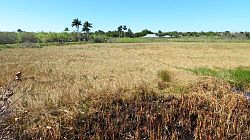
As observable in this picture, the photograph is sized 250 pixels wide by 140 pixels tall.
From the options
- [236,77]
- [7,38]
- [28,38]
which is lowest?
[236,77]

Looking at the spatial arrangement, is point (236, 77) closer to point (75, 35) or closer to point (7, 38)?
point (7, 38)

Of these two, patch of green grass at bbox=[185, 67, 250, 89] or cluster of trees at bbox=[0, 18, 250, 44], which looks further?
cluster of trees at bbox=[0, 18, 250, 44]

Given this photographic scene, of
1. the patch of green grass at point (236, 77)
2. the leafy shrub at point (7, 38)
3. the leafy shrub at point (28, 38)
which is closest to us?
the patch of green grass at point (236, 77)

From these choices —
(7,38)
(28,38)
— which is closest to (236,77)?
(7,38)

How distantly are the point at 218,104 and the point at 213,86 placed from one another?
351cm

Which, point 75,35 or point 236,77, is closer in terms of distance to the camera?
point 236,77

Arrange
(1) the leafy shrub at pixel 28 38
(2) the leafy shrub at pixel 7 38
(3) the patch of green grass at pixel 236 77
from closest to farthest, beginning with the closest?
(3) the patch of green grass at pixel 236 77 → (2) the leafy shrub at pixel 7 38 → (1) the leafy shrub at pixel 28 38

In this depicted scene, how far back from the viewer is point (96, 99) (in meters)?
12.2

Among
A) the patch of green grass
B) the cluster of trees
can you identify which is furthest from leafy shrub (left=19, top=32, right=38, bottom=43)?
the patch of green grass

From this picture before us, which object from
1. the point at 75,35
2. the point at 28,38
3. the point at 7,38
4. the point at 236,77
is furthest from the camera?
the point at 75,35

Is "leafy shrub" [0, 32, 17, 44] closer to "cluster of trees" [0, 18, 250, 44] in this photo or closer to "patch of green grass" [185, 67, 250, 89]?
"cluster of trees" [0, 18, 250, 44]

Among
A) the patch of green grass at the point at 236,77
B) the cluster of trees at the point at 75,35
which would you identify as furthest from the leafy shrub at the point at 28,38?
the patch of green grass at the point at 236,77

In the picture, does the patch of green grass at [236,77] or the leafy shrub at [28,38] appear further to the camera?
the leafy shrub at [28,38]

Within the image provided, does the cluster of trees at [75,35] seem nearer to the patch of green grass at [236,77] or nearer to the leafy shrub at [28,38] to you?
the leafy shrub at [28,38]
